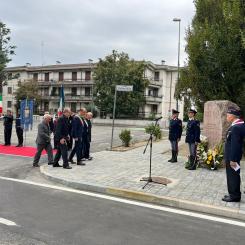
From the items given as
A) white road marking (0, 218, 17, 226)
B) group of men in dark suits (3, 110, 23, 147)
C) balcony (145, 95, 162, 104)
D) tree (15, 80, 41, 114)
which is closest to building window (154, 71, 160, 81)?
balcony (145, 95, 162, 104)

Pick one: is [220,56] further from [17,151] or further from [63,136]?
[17,151]

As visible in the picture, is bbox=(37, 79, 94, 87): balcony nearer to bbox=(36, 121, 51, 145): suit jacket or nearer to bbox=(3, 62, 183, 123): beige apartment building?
bbox=(3, 62, 183, 123): beige apartment building

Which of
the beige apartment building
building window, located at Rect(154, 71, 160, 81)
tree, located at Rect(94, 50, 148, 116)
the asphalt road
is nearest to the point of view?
the asphalt road

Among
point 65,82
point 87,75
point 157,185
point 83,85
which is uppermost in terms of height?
point 87,75

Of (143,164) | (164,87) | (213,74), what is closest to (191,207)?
(143,164)

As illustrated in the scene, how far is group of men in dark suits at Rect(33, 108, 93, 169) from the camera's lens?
10594 mm

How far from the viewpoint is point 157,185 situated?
8273mm

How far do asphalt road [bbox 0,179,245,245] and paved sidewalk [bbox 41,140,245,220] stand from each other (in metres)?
0.58

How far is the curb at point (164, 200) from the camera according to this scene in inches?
254

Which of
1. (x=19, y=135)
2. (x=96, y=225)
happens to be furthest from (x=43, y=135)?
(x=96, y=225)

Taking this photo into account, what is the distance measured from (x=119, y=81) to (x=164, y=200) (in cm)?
4055

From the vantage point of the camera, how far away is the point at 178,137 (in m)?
11.9

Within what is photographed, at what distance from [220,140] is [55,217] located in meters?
7.25

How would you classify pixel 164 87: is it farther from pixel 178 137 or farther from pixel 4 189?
pixel 4 189
